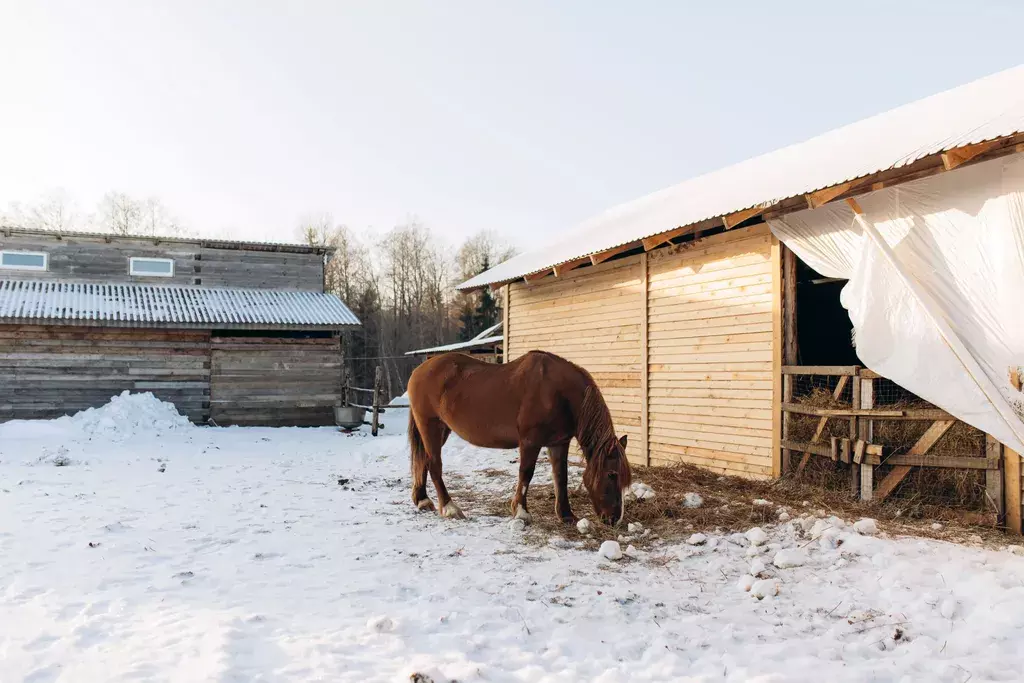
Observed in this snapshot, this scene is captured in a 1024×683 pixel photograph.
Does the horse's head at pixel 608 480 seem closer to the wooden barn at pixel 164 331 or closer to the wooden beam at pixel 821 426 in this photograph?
the wooden beam at pixel 821 426

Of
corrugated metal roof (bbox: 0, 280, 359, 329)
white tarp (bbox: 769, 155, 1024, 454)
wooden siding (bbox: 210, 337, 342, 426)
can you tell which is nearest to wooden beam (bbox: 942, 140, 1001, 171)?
white tarp (bbox: 769, 155, 1024, 454)

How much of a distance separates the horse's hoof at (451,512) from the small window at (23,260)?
16.0 m

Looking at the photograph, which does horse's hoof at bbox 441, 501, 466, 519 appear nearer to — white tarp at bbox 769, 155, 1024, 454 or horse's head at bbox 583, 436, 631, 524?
horse's head at bbox 583, 436, 631, 524

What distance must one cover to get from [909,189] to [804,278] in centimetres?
242

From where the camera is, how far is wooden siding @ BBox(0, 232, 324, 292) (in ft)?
54.5

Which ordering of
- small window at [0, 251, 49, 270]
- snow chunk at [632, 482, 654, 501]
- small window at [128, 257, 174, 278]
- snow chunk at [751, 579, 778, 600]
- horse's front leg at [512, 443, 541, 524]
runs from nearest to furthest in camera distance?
snow chunk at [751, 579, 778, 600] < horse's front leg at [512, 443, 541, 524] < snow chunk at [632, 482, 654, 501] < small window at [0, 251, 49, 270] < small window at [128, 257, 174, 278]

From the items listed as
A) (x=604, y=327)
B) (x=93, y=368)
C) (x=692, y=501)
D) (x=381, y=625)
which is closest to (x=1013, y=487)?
(x=692, y=501)

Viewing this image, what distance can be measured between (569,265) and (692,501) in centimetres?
507

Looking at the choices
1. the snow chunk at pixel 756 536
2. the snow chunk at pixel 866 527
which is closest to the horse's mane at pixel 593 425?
the snow chunk at pixel 756 536

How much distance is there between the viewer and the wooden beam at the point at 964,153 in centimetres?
489

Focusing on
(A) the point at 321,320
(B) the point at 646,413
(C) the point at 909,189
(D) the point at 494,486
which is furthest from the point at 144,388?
(C) the point at 909,189

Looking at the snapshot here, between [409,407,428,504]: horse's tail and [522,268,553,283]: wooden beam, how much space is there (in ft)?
15.3

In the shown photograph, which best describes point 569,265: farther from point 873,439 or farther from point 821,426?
point 873,439

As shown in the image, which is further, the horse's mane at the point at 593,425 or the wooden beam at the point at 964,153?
the horse's mane at the point at 593,425
